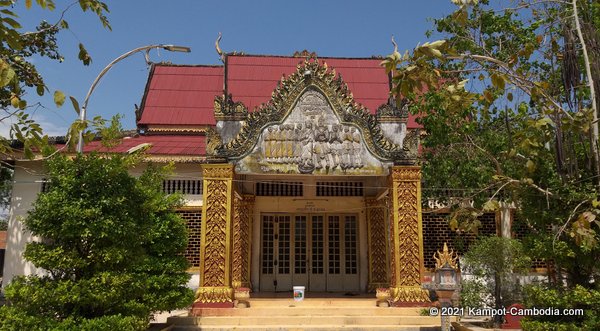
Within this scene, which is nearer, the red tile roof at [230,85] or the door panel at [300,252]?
the door panel at [300,252]

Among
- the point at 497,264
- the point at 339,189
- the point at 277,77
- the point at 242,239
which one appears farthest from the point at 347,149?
the point at 277,77

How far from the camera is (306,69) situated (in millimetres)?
10945

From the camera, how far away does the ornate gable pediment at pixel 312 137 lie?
34.7ft

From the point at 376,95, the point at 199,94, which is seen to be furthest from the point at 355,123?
the point at 199,94

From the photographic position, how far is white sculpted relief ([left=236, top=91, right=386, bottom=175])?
10539 millimetres

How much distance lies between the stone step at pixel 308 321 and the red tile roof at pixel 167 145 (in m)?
4.57

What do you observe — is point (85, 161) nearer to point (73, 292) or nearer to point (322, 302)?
point (73, 292)

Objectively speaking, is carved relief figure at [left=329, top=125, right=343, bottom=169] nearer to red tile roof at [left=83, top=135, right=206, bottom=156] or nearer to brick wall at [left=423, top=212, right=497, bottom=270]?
brick wall at [left=423, top=212, right=497, bottom=270]

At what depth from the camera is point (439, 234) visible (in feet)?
42.2

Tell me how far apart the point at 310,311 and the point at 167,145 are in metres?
6.22

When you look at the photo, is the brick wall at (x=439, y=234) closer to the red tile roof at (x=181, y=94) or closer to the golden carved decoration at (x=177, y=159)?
the golden carved decoration at (x=177, y=159)

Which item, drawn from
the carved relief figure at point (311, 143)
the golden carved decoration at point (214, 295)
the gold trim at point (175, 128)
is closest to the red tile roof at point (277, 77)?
the gold trim at point (175, 128)

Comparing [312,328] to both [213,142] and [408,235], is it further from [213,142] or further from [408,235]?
[213,142]

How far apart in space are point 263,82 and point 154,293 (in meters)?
9.04
